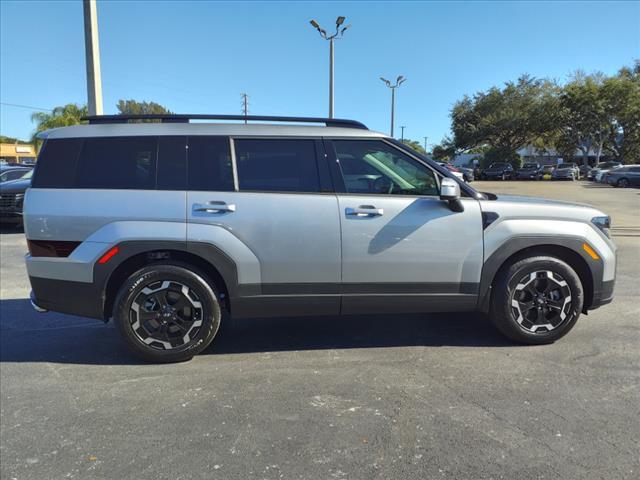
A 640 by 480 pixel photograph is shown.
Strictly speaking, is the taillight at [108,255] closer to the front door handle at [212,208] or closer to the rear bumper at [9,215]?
the front door handle at [212,208]

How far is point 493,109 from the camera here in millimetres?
54688

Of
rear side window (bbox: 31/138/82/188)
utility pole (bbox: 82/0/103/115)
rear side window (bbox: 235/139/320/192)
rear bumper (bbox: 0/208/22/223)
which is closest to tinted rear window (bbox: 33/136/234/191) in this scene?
rear side window (bbox: 31/138/82/188)

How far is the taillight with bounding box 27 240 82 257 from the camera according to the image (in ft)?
12.6

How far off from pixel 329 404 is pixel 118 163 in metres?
2.49

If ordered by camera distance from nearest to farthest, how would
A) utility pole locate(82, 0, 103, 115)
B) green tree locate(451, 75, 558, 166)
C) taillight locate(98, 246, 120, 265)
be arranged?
1. taillight locate(98, 246, 120, 265)
2. utility pole locate(82, 0, 103, 115)
3. green tree locate(451, 75, 558, 166)

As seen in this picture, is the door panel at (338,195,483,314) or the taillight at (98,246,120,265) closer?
the taillight at (98,246,120,265)

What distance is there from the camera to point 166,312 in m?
3.92

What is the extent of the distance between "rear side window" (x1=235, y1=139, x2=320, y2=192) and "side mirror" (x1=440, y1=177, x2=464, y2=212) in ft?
3.28

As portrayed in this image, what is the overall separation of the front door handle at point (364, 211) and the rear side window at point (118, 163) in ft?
5.16

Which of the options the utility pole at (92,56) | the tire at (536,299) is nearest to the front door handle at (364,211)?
the tire at (536,299)

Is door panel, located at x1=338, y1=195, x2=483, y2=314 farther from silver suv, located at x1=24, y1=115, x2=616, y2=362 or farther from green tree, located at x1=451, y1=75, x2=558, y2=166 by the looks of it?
green tree, located at x1=451, y1=75, x2=558, y2=166

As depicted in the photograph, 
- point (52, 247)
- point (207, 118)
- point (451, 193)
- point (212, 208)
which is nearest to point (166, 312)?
point (212, 208)

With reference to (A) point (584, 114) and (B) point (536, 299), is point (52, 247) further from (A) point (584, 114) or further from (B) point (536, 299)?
(A) point (584, 114)

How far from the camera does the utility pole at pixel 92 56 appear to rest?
1023 cm
